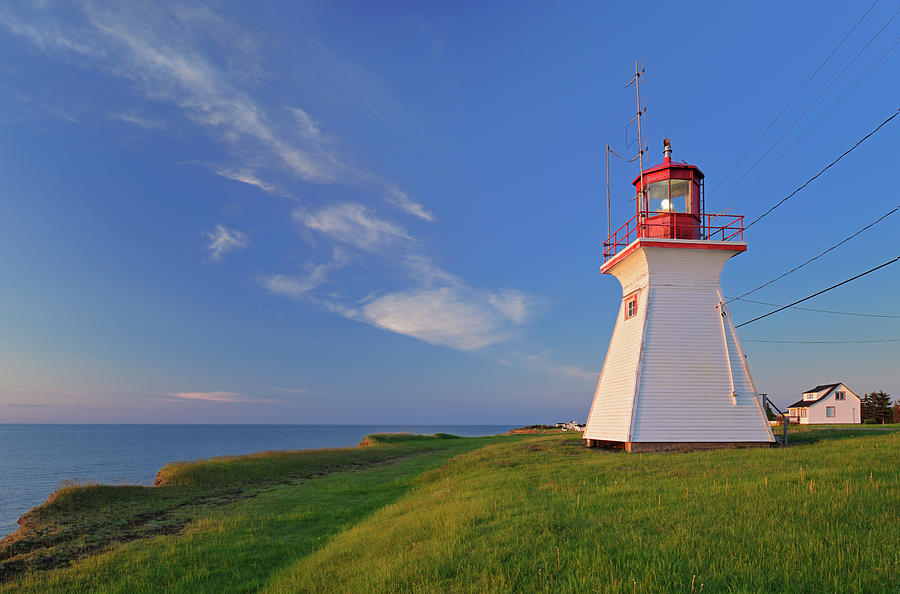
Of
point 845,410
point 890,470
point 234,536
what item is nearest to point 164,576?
point 234,536

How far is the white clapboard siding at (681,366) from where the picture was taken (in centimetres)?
2214

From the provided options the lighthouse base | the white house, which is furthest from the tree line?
the lighthouse base

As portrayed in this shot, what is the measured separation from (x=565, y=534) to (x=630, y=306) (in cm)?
1838

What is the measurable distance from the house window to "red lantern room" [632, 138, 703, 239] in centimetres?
322

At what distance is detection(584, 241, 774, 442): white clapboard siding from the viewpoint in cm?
2214

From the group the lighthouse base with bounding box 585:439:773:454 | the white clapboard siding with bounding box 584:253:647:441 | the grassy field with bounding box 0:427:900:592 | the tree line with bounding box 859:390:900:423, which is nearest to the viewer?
the grassy field with bounding box 0:427:900:592

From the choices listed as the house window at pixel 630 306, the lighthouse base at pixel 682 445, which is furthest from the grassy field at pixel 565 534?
the house window at pixel 630 306

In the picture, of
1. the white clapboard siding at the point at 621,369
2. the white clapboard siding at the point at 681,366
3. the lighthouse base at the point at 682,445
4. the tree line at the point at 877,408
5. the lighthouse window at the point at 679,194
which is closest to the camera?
the lighthouse base at the point at 682,445

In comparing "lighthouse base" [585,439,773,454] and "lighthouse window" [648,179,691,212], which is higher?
"lighthouse window" [648,179,691,212]

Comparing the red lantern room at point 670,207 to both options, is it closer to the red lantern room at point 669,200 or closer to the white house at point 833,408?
the red lantern room at point 669,200

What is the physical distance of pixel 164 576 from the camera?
11.3 metres

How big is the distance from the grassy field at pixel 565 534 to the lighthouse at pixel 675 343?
293cm

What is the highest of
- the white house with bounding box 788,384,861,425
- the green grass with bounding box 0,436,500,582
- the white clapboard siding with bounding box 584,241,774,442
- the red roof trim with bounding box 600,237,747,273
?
the red roof trim with bounding box 600,237,747,273

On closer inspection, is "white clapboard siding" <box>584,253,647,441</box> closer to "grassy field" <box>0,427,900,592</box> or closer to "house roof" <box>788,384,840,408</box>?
"grassy field" <box>0,427,900,592</box>
